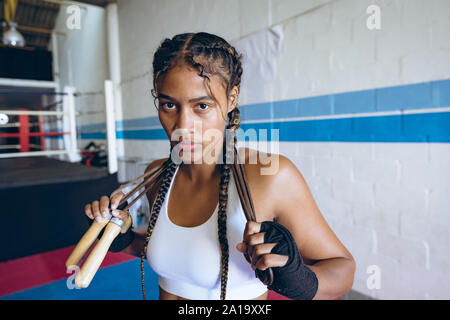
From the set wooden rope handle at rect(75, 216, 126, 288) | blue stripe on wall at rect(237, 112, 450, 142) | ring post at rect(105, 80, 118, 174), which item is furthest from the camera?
ring post at rect(105, 80, 118, 174)

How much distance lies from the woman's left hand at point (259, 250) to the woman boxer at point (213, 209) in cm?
4

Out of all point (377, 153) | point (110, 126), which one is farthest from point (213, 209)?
point (110, 126)

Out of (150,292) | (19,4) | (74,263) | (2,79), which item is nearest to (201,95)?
(74,263)

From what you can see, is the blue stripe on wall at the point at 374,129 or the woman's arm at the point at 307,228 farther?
the blue stripe on wall at the point at 374,129

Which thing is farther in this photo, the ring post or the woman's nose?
the ring post

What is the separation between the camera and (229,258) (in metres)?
0.67

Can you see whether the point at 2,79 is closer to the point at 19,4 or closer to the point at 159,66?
the point at 19,4

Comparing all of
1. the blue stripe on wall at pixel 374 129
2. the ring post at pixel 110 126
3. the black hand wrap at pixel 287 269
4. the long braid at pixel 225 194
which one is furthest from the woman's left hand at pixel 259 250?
the ring post at pixel 110 126

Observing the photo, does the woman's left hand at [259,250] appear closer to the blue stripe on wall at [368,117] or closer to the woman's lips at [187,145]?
the woman's lips at [187,145]

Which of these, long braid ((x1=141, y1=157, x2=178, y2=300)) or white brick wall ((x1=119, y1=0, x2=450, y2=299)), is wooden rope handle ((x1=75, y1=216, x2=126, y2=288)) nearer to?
long braid ((x1=141, y1=157, x2=178, y2=300))

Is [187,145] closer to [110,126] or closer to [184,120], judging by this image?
[184,120]

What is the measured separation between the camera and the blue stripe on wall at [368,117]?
1.22 metres

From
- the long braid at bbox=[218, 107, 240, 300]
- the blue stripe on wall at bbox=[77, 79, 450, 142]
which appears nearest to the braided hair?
the long braid at bbox=[218, 107, 240, 300]

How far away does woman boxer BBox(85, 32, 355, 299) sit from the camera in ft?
2.03
